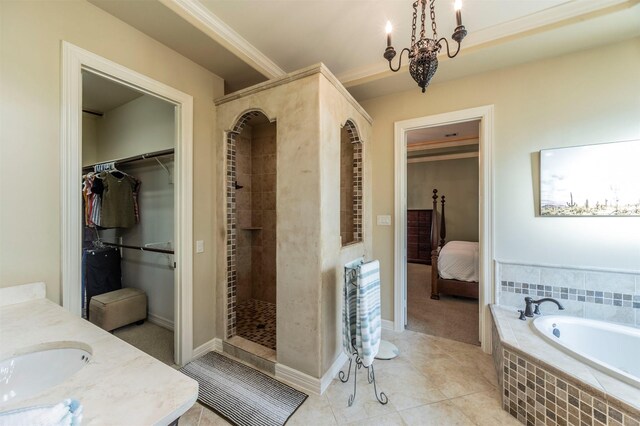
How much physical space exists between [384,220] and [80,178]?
2.64 m

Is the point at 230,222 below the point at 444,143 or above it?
below

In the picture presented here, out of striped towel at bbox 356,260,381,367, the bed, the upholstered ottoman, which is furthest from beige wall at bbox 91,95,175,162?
the bed

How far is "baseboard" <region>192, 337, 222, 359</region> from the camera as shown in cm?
229

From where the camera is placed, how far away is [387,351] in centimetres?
243

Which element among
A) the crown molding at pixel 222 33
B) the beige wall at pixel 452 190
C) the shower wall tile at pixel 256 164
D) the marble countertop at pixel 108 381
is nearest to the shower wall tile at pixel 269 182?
the shower wall tile at pixel 256 164

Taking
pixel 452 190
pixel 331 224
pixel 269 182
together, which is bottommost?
pixel 331 224

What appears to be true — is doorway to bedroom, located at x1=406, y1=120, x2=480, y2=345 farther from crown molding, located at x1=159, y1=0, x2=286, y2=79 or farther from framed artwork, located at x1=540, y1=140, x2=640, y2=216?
crown molding, located at x1=159, y1=0, x2=286, y2=79

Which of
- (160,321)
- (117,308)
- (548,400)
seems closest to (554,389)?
(548,400)

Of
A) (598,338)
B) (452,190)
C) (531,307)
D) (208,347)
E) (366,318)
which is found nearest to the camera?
(366,318)

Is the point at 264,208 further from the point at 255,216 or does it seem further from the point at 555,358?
the point at 555,358

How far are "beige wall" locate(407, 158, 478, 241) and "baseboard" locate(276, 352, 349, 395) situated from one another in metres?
5.21

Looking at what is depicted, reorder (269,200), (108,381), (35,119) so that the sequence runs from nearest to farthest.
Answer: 1. (108,381)
2. (35,119)
3. (269,200)

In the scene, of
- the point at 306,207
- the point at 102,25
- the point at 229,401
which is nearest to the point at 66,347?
the point at 229,401

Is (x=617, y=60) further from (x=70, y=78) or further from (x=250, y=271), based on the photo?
(x=250, y=271)
